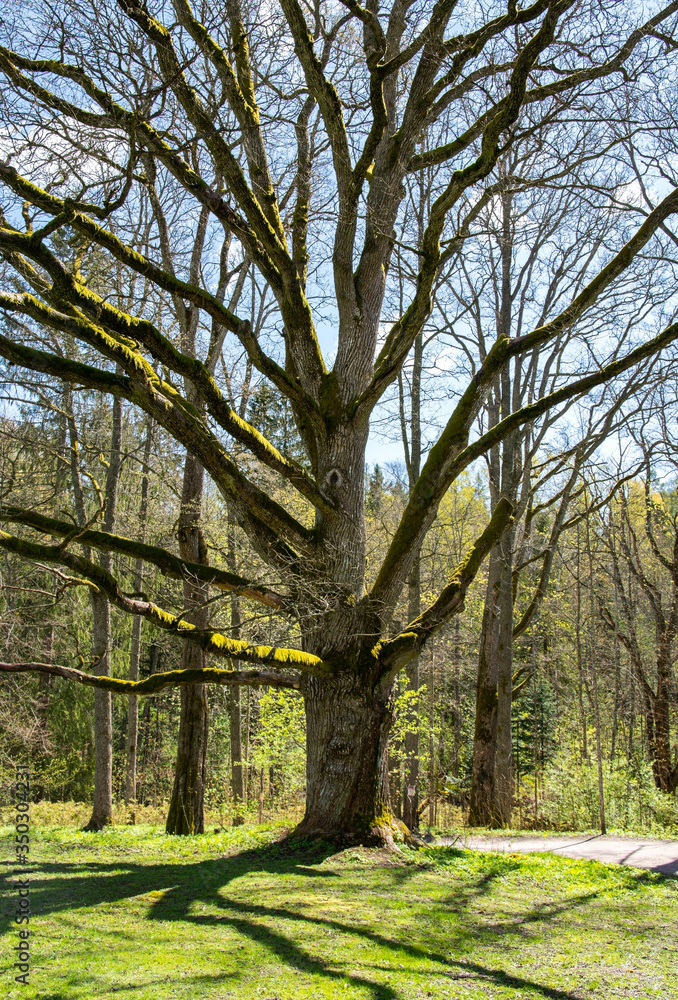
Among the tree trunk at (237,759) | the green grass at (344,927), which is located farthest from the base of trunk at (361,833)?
the tree trunk at (237,759)

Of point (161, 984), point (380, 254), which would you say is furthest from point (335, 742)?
point (380, 254)

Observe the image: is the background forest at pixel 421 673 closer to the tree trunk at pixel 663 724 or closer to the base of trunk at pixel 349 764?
the tree trunk at pixel 663 724

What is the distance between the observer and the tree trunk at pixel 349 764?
22.0 feet

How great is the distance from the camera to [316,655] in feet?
23.3

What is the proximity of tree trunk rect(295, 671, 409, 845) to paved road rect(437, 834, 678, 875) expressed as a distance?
72.3 inches

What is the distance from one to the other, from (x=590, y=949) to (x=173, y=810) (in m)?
7.18

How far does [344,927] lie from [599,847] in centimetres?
559

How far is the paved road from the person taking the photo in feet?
24.8

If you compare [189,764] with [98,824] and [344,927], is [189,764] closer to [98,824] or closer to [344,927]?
[98,824]

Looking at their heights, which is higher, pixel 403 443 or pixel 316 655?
pixel 403 443

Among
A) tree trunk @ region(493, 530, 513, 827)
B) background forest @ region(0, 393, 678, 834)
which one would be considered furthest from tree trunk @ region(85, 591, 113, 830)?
tree trunk @ region(493, 530, 513, 827)

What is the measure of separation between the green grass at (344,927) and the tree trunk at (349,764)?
272 millimetres

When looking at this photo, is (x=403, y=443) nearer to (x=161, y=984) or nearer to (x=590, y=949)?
(x=590, y=949)

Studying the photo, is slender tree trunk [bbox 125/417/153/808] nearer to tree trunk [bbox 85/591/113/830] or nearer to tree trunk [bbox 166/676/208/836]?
tree trunk [bbox 85/591/113/830]
